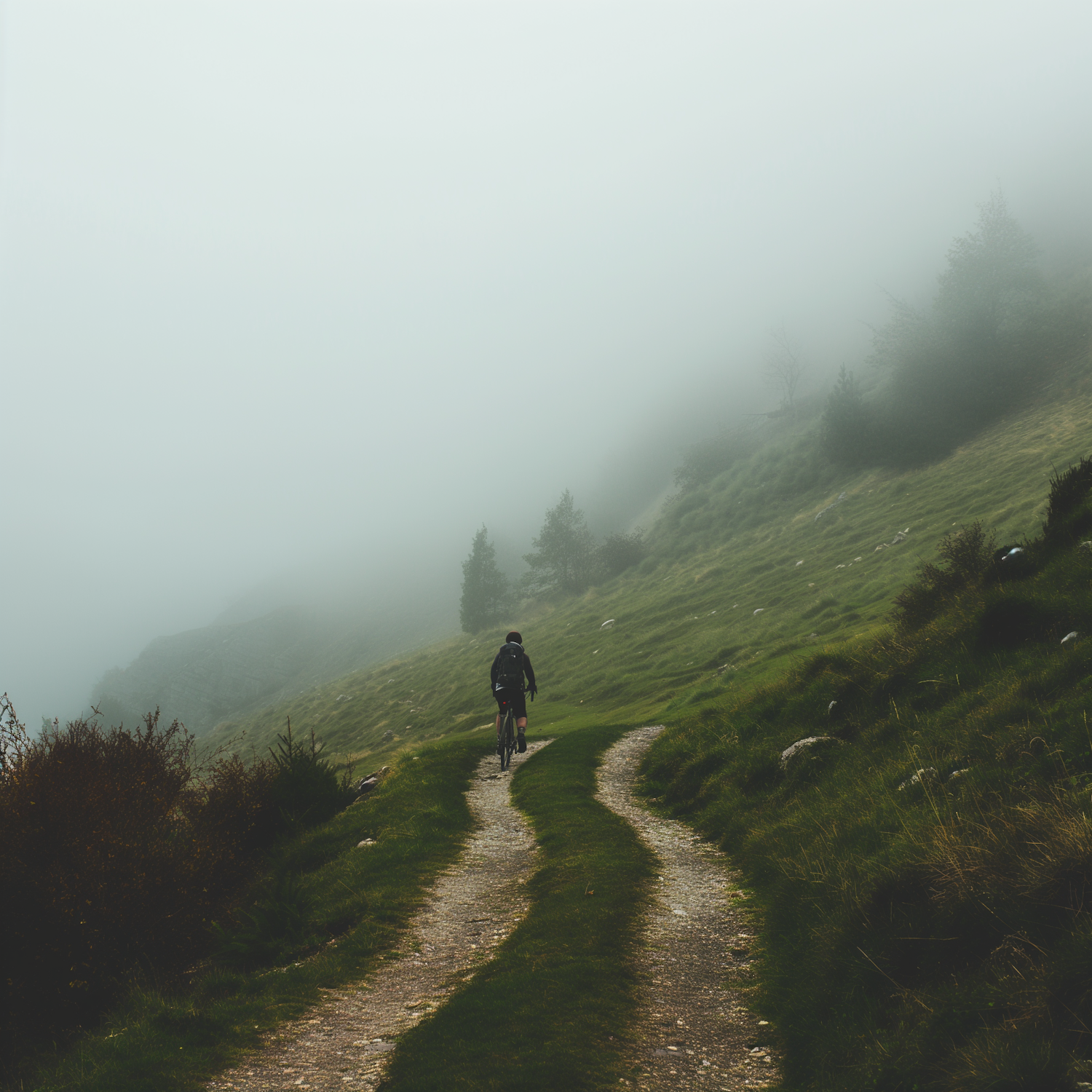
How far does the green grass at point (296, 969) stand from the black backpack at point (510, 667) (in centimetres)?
408

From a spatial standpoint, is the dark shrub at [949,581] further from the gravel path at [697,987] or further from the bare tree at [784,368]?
the bare tree at [784,368]

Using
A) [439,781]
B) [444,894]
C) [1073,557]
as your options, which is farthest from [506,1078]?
[439,781]

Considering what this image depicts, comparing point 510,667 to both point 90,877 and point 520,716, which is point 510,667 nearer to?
point 520,716

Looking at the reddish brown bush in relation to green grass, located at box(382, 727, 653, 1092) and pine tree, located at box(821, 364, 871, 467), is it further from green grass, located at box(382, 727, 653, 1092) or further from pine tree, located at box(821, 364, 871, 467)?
pine tree, located at box(821, 364, 871, 467)

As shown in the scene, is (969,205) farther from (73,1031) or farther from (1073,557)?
(73,1031)

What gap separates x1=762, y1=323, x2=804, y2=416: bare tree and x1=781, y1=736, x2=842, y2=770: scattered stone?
293ft

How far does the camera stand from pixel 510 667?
2066 centimetres

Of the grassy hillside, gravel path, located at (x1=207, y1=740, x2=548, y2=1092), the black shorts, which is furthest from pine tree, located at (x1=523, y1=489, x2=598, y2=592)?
gravel path, located at (x1=207, y1=740, x2=548, y2=1092)

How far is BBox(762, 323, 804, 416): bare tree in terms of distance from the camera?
9869cm

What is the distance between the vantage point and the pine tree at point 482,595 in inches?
3391

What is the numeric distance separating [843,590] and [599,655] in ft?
61.9

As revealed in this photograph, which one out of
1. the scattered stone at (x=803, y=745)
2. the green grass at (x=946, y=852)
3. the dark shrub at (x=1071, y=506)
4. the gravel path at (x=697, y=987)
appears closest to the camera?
the green grass at (x=946, y=852)

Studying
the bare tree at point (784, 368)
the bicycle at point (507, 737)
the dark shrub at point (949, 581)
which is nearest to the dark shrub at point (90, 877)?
the bicycle at point (507, 737)

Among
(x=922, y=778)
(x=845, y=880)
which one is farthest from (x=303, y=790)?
(x=922, y=778)
